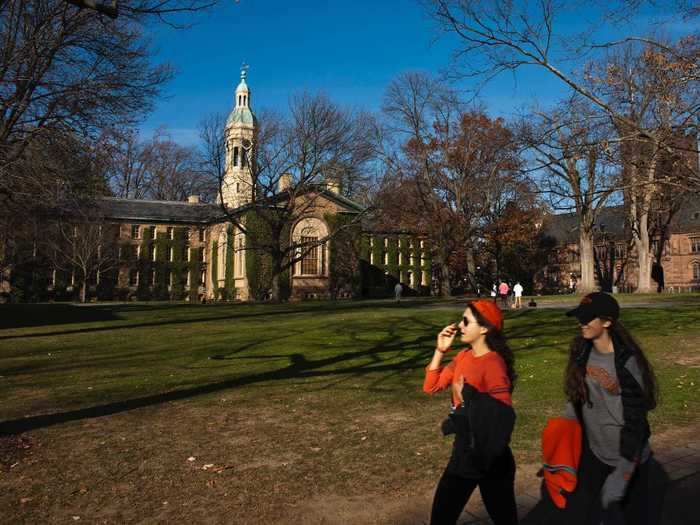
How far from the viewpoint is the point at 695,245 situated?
71688mm

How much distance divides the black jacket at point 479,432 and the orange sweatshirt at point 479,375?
5 centimetres

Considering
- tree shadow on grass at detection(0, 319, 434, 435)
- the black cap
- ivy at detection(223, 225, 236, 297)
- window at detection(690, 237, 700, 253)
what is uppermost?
window at detection(690, 237, 700, 253)

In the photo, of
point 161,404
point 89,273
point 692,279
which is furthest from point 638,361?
point 692,279

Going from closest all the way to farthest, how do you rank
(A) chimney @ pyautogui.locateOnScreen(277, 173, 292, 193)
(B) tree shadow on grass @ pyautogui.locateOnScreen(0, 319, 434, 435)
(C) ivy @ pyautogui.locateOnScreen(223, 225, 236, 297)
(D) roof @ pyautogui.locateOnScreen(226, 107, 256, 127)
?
(B) tree shadow on grass @ pyautogui.locateOnScreen(0, 319, 434, 435) < (A) chimney @ pyautogui.locateOnScreen(277, 173, 292, 193) < (C) ivy @ pyautogui.locateOnScreen(223, 225, 236, 297) < (D) roof @ pyautogui.locateOnScreen(226, 107, 256, 127)

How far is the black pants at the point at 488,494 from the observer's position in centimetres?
332

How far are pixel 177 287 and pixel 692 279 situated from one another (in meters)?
63.7

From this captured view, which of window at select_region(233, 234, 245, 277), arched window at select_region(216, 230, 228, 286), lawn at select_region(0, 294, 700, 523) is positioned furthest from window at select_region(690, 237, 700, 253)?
lawn at select_region(0, 294, 700, 523)

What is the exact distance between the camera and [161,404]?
8555mm

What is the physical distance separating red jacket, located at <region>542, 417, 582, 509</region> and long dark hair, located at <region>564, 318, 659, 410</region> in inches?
6.9

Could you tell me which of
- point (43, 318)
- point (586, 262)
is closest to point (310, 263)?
point (586, 262)

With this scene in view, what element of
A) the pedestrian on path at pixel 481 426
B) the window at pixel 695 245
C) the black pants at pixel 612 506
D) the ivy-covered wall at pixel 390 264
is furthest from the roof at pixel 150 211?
the window at pixel 695 245

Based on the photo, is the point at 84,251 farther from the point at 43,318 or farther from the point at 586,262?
the point at 586,262

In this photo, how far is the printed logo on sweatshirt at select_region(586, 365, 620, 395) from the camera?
321 cm

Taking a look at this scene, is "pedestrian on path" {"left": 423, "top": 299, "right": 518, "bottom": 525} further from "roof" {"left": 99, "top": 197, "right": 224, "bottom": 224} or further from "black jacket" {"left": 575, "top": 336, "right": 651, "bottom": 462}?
"roof" {"left": 99, "top": 197, "right": 224, "bottom": 224}
